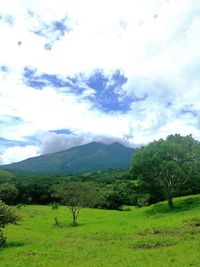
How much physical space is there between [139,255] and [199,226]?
15.3m

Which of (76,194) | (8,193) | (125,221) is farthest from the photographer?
(8,193)

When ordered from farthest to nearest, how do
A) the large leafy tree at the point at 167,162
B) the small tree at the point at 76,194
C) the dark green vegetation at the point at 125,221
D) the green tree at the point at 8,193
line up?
the green tree at the point at 8,193 < the small tree at the point at 76,194 < the large leafy tree at the point at 167,162 < the dark green vegetation at the point at 125,221

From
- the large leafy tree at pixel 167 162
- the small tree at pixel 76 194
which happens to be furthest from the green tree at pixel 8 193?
the large leafy tree at pixel 167 162

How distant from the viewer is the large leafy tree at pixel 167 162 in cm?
6412

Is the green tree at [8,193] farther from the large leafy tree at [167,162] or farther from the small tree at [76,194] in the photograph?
the large leafy tree at [167,162]

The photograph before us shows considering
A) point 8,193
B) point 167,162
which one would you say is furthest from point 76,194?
point 8,193

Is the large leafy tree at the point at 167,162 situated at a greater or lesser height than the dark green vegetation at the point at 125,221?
greater

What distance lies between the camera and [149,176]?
6681 centimetres

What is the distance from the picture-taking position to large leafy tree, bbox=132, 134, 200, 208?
64.1 metres

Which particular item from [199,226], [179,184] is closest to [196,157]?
[179,184]

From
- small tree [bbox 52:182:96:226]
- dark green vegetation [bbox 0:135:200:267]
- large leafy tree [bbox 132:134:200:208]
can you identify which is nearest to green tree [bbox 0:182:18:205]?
dark green vegetation [bbox 0:135:200:267]

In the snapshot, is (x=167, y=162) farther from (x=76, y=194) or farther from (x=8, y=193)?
(x=8, y=193)

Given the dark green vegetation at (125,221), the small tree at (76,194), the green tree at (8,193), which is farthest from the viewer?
the green tree at (8,193)

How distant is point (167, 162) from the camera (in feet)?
206
